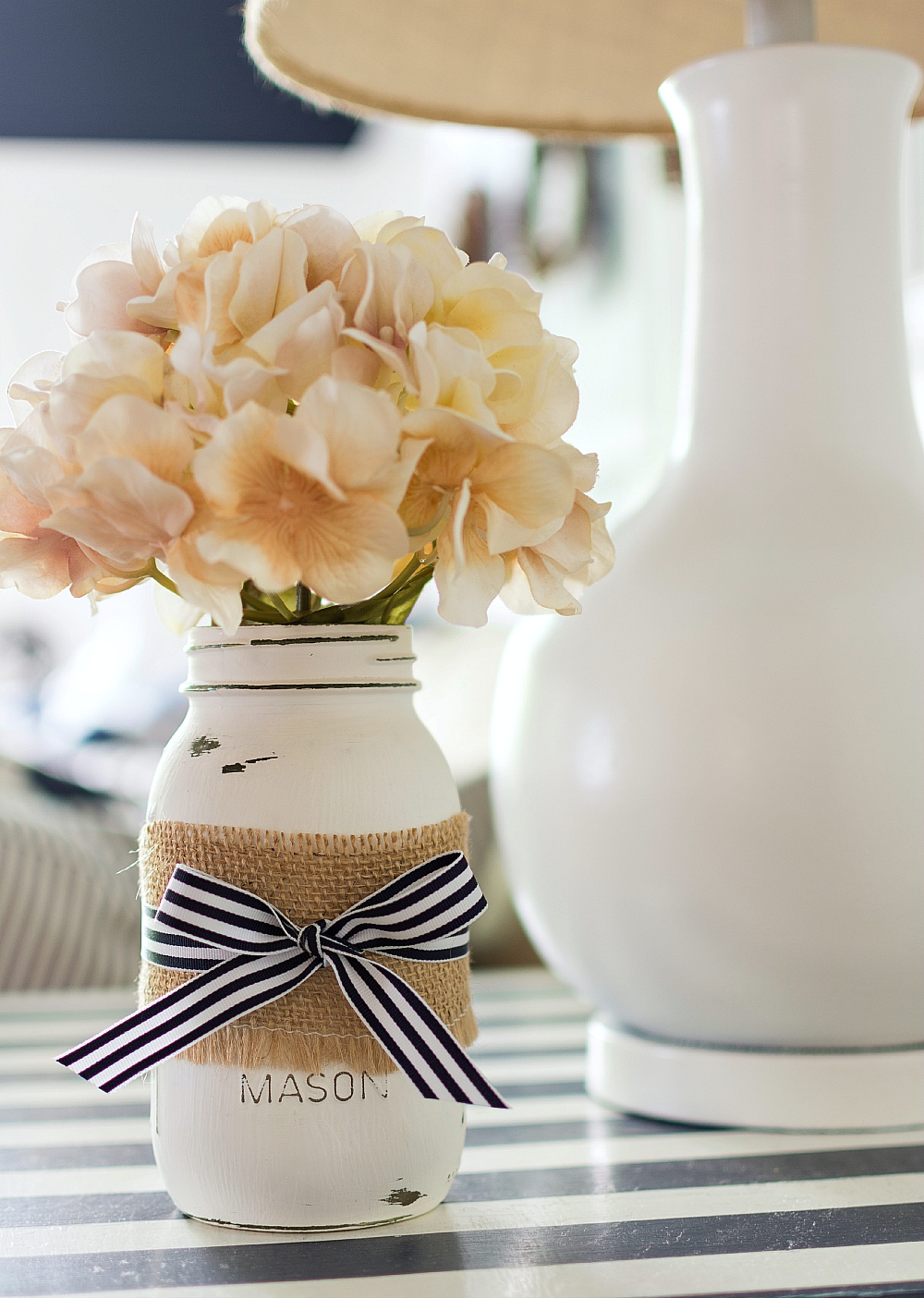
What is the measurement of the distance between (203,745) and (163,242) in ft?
5.48

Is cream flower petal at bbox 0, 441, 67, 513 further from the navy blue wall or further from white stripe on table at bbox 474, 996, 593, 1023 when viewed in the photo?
the navy blue wall

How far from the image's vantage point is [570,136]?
0.76 meters

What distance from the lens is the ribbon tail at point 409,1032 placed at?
401 millimetres

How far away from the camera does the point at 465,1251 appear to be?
402mm

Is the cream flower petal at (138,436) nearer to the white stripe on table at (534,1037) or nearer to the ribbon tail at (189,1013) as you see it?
the ribbon tail at (189,1013)

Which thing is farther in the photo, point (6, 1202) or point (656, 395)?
point (656, 395)

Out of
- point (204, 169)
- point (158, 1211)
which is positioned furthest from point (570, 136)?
point (204, 169)

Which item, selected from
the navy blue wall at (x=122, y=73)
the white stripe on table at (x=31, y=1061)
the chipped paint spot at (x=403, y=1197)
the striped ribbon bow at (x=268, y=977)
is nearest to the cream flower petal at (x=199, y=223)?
the striped ribbon bow at (x=268, y=977)

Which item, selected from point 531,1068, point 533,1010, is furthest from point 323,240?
point 533,1010

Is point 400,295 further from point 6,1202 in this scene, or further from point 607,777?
point 6,1202

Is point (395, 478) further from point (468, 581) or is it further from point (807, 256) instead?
point (807, 256)

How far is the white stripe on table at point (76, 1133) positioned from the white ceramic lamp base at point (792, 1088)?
0.24m

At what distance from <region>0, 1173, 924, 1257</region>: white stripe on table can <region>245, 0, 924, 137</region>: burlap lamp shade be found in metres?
0.55

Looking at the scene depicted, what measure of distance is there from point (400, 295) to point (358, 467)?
62 mm
